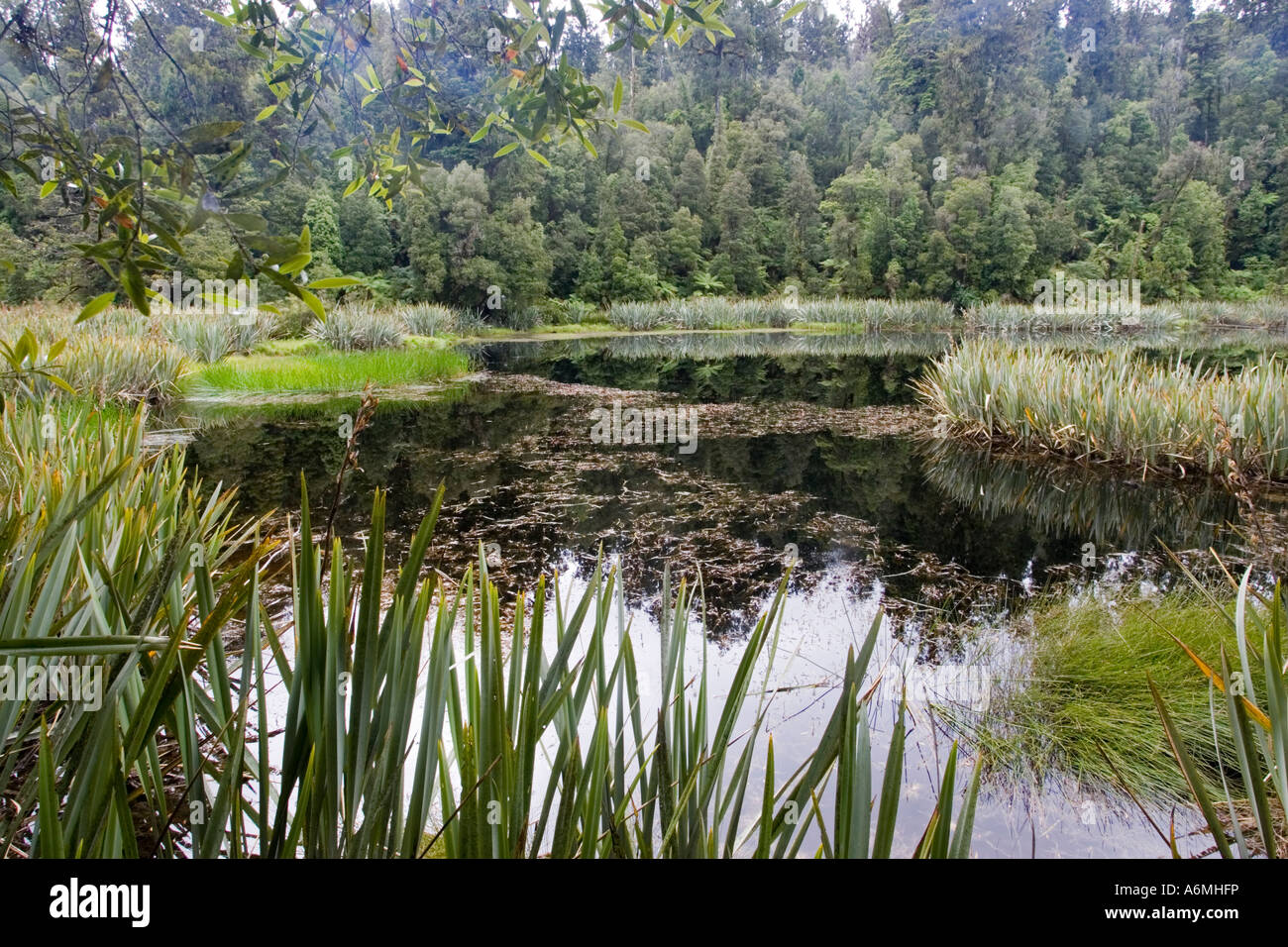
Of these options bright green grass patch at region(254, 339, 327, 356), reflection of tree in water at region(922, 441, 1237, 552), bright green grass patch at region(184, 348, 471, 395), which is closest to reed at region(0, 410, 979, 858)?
reflection of tree in water at region(922, 441, 1237, 552)

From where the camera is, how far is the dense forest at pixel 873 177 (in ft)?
75.5

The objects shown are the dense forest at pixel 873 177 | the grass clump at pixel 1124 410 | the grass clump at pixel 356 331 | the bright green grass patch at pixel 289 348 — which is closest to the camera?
the grass clump at pixel 1124 410

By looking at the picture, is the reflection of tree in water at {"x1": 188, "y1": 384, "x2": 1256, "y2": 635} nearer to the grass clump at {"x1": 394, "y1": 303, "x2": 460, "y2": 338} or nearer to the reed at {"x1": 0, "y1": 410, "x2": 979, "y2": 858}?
the reed at {"x1": 0, "y1": 410, "x2": 979, "y2": 858}

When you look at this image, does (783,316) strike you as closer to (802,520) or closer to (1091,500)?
(1091,500)

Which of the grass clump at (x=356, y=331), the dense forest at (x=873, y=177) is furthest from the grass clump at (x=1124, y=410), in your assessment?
the dense forest at (x=873, y=177)

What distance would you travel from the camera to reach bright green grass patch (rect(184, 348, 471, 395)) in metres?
8.68

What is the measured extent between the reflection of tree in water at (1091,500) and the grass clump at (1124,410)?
23 centimetres

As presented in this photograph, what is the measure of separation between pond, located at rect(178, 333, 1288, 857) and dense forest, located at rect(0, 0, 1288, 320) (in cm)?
1599

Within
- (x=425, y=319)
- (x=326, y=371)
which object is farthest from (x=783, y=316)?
(x=326, y=371)

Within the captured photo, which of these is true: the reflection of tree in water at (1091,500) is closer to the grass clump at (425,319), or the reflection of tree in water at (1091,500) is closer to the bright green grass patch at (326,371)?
the bright green grass patch at (326,371)

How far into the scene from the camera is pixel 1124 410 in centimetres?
543

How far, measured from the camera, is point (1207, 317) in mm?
25047

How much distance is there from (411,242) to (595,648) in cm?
2364

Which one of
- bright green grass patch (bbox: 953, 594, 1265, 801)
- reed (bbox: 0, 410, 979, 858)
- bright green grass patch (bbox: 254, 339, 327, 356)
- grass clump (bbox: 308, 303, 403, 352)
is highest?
grass clump (bbox: 308, 303, 403, 352)
